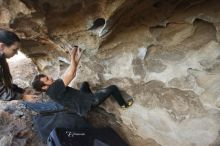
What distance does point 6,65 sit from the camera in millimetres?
3135

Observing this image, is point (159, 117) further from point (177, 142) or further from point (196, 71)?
point (196, 71)

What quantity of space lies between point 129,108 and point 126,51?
57 centimetres

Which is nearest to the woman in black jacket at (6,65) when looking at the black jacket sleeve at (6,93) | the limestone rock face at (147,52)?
the black jacket sleeve at (6,93)

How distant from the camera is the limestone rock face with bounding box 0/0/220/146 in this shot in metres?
2.72

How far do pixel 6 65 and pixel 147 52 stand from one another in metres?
1.24

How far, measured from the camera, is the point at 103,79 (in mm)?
3441

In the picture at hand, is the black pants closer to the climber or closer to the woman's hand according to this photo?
the climber

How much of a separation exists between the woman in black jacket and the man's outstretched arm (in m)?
0.47

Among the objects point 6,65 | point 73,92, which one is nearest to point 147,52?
point 73,92

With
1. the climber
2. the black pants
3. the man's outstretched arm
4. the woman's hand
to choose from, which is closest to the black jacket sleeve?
the climber

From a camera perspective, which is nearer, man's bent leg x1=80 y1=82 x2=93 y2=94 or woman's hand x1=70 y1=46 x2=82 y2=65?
woman's hand x1=70 y1=46 x2=82 y2=65

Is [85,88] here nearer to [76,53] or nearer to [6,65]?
[76,53]

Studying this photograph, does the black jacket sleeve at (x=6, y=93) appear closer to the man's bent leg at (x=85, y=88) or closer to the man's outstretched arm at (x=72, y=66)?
the man's outstretched arm at (x=72, y=66)

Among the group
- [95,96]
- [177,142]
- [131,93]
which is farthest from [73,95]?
[177,142]
